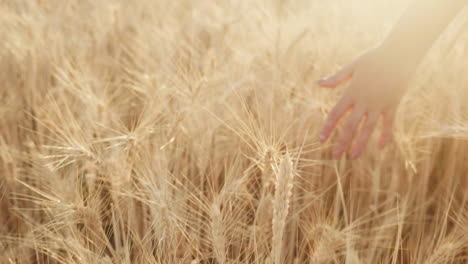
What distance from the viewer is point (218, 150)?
106 cm

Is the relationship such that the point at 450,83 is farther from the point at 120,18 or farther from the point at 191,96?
the point at 120,18

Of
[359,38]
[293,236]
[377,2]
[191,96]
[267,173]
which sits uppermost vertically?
[377,2]

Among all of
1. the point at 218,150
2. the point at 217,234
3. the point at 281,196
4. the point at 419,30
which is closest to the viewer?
the point at 281,196

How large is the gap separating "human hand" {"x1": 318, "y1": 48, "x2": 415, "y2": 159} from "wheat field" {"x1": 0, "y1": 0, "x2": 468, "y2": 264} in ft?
0.22

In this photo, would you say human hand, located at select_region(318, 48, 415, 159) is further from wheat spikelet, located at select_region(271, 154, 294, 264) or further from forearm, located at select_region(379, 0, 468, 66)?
wheat spikelet, located at select_region(271, 154, 294, 264)

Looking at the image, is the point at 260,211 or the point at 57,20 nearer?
the point at 260,211

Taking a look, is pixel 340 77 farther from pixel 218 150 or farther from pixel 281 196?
pixel 281 196

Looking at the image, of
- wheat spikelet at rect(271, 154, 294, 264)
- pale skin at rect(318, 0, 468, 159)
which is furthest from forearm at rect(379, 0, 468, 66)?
wheat spikelet at rect(271, 154, 294, 264)

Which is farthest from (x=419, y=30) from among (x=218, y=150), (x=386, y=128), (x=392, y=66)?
(x=218, y=150)

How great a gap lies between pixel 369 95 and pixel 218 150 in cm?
35

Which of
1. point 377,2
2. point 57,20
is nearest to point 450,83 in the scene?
point 377,2

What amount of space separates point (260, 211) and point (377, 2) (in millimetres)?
1079

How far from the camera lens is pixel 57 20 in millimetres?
1679

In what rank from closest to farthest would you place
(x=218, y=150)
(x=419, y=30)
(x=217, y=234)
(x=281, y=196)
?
(x=281, y=196) < (x=217, y=234) < (x=419, y=30) < (x=218, y=150)
